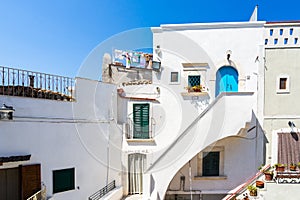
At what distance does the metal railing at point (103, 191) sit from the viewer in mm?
7266

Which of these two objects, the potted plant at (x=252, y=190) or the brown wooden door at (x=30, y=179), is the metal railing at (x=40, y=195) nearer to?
the brown wooden door at (x=30, y=179)

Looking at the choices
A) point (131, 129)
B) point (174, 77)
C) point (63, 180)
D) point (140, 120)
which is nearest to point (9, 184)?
point (63, 180)

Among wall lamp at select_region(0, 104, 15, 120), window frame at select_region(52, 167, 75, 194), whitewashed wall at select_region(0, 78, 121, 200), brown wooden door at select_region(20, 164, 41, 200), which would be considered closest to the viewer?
wall lamp at select_region(0, 104, 15, 120)

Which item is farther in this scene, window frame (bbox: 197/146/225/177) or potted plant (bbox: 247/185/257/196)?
window frame (bbox: 197/146/225/177)

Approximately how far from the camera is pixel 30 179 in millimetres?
5301

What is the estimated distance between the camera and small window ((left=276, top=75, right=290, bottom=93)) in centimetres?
713

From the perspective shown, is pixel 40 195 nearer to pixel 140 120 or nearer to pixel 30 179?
pixel 30 179

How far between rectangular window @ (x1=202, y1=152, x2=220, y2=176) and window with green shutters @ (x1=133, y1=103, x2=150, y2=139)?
3156 mm

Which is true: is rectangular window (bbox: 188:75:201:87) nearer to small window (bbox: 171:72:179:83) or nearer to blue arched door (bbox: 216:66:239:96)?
small window (bbox: 171:72:179:83)

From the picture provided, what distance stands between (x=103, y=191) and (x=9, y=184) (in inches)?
143

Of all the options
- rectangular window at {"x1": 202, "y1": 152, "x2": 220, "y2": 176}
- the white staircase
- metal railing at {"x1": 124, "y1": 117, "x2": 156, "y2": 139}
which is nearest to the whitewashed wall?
metal railing at {"x1": 124, "y1": 117, "x2": 156, "y2": 139}

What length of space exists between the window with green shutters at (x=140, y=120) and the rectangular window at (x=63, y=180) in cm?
347

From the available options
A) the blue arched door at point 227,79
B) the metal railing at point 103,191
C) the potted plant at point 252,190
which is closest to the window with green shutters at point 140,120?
the metal railing at point 103,191

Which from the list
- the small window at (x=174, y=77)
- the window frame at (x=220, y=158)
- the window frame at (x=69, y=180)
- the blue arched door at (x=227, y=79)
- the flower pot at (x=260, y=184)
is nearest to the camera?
the flower pot at (x=260, y=184)
